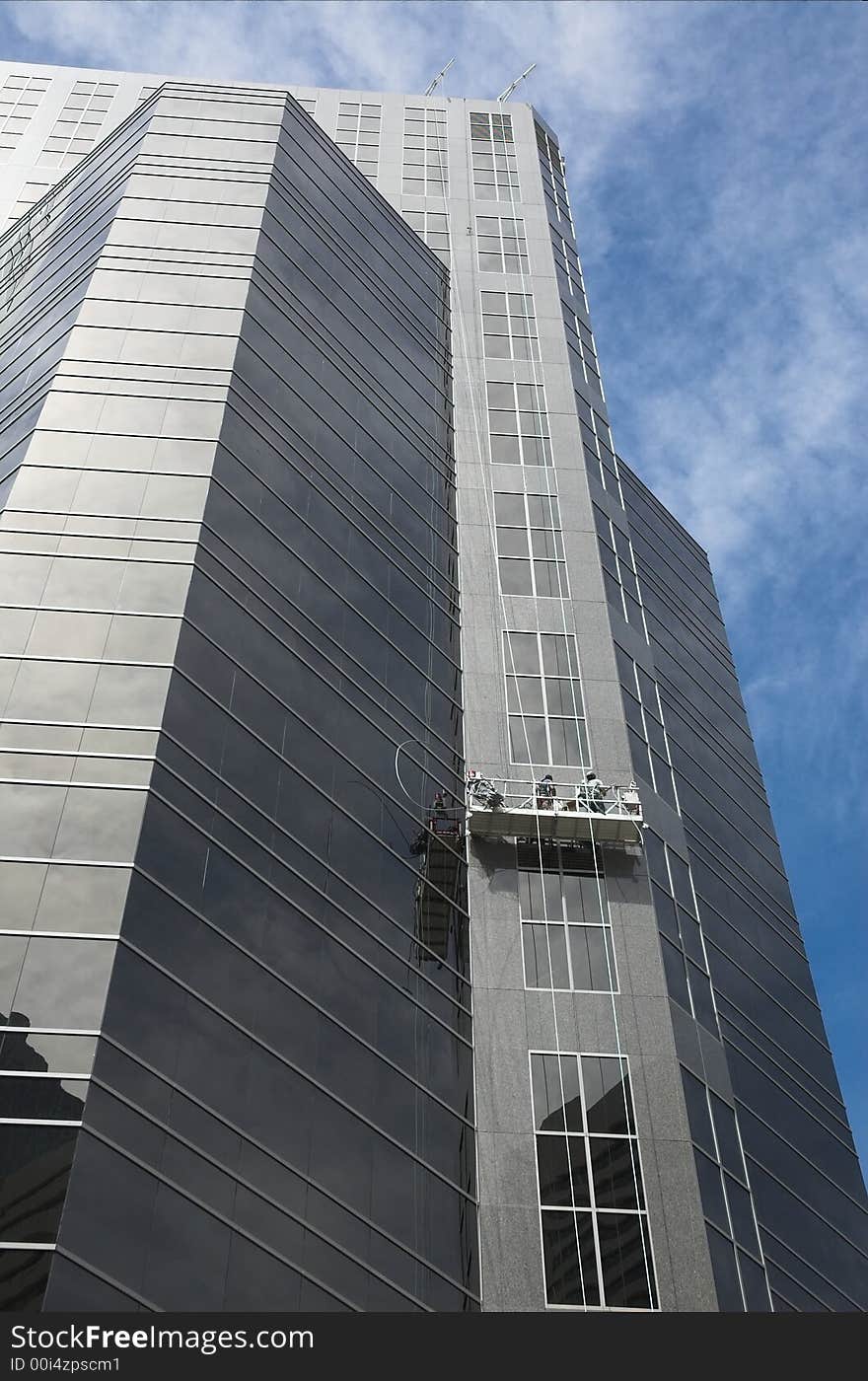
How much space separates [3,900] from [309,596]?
15.9 meters

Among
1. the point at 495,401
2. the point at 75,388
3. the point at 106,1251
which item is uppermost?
the point at 495,401

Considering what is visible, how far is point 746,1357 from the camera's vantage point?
25.3 metres

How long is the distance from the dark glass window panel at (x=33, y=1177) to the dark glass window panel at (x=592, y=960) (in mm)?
17887

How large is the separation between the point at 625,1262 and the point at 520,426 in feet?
119

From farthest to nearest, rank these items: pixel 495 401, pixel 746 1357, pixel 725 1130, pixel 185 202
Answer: pixel 495 401, pixel 185 202, pixel 725 1130, pixel 746 1357

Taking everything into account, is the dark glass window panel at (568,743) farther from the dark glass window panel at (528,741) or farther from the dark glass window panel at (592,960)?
the dark glass window panel at (592,960)

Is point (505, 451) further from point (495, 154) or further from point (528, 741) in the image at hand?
point (495, 154)

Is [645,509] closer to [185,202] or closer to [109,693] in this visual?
[185,202]

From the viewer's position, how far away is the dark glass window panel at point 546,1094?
127 ft

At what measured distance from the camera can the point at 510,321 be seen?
66625mm

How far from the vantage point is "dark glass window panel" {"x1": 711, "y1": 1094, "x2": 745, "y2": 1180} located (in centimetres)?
4025

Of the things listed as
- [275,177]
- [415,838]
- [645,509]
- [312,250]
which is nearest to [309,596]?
[415,838]

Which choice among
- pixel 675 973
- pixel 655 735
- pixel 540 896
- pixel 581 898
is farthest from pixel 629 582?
pixel 675 973

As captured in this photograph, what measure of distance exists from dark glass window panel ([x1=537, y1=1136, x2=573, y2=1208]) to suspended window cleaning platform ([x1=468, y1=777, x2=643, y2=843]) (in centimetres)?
1041
